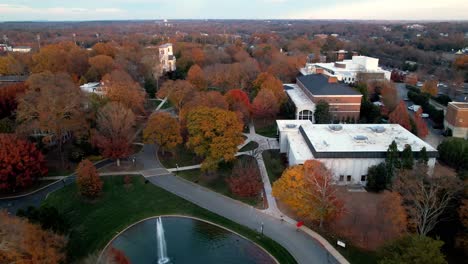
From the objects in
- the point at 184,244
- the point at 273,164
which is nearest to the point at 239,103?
the point at 273,164

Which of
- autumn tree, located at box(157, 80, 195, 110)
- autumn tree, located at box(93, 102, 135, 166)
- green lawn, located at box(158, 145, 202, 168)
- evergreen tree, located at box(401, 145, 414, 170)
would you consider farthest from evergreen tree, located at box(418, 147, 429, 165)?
autumn tree, located at box(157, 80, 195, 110)

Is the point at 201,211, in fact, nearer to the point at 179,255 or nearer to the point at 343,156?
the point at 179,255

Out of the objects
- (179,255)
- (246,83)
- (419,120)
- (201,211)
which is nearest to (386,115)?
(419,120)

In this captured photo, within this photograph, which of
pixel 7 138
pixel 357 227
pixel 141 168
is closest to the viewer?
pixel 357 227

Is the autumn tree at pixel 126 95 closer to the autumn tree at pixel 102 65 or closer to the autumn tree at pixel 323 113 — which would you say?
the autumn tree at pixel 102 65

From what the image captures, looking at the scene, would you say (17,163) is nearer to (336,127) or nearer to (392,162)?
(336,127)

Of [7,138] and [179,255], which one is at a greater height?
[7,138]

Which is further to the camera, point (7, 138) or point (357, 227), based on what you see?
point (7, 138)
